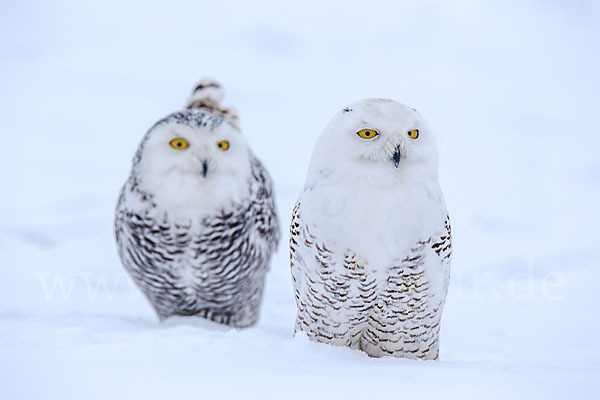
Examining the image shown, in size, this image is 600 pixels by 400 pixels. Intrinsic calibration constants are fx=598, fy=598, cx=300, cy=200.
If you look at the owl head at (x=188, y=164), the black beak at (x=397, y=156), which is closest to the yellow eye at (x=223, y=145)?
the owl head at (x=188, y=164)

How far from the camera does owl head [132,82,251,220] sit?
1.78 m

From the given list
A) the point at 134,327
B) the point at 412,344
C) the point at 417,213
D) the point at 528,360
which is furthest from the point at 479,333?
the point at 134,327

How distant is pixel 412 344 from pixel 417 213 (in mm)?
355

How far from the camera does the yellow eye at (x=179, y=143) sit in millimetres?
1770

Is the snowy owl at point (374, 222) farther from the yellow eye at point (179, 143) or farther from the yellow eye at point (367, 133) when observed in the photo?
the yellow eye at point (179, 143)

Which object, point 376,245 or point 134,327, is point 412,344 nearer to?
point 376,245

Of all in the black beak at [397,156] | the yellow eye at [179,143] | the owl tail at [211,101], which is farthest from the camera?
the owl tail at [211,101]

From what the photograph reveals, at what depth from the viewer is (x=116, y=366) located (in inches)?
44.6

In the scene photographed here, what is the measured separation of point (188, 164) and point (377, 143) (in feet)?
2.46

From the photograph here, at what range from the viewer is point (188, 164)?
179cm

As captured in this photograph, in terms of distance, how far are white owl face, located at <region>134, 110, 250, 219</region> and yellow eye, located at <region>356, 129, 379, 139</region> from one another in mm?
685

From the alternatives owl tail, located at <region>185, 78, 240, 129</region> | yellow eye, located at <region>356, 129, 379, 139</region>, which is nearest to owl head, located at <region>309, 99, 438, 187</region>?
yellow eye, located at <region>356, 129, 379, 139</region>

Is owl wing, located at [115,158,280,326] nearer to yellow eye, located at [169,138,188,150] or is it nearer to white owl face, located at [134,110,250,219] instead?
white owl face, located at [134,110,250,219]

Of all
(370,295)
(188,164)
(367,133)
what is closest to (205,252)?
(188,164)
